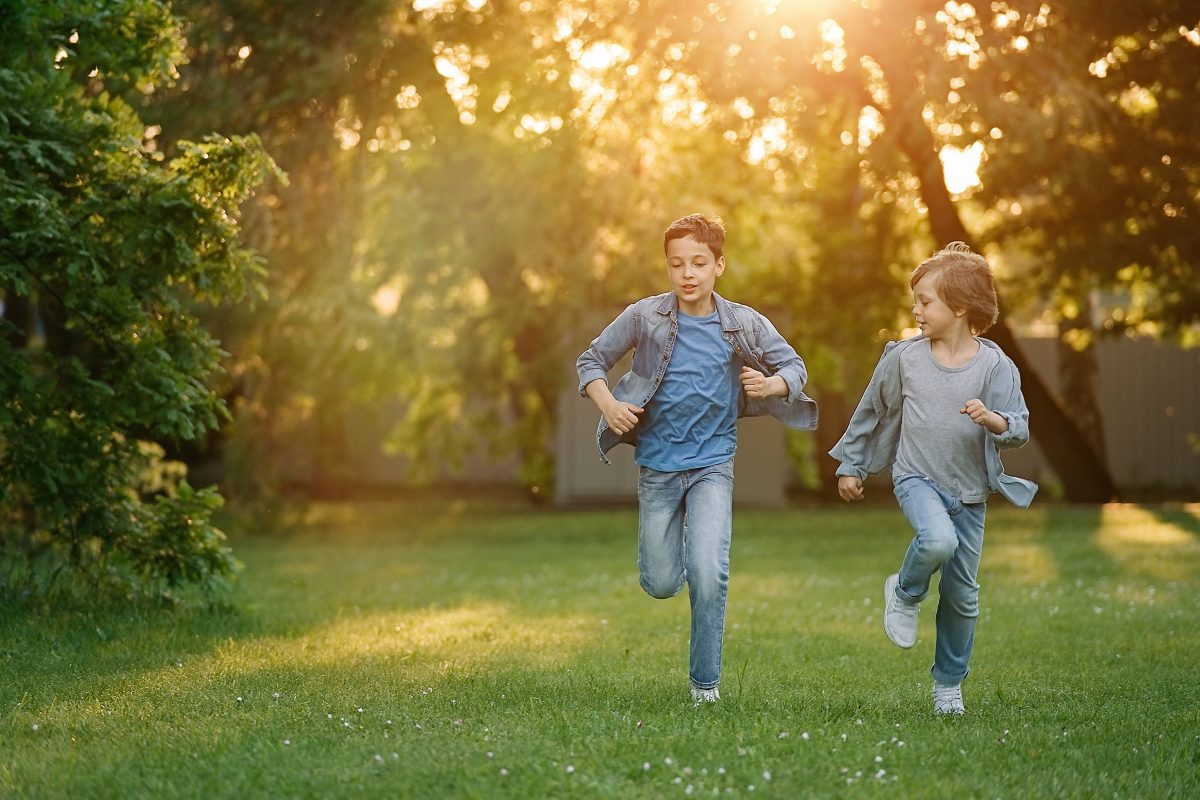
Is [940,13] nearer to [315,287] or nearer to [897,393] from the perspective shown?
[315,287]

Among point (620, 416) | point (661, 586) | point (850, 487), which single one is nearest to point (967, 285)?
point (850, 487)

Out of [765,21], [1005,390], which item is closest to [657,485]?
[1005,390]

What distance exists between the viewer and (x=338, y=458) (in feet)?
82.9

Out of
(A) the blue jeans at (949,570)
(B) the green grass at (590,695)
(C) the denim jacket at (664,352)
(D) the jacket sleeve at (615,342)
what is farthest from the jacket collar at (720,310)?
(B) the green grass at (590,695)

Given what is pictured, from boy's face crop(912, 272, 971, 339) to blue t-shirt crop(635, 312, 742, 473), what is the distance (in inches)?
32.2

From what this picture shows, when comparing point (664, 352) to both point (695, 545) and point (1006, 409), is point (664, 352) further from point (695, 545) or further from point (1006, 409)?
point (1006, 409)

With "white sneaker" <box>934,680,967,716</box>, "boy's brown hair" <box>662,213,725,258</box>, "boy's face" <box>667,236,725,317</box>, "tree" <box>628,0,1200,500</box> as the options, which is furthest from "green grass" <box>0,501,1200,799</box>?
"tree" <box>628,0,1200,500</box>

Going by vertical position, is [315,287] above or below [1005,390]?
above

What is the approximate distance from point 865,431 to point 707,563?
88cm

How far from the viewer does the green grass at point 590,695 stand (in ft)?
15.9

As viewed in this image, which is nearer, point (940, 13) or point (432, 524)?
point (940, 13)

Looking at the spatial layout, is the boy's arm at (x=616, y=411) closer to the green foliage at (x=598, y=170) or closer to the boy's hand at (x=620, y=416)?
the boy's hand at (x=620, y=416)

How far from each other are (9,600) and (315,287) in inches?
329

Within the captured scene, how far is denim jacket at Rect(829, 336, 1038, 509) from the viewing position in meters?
5.77
